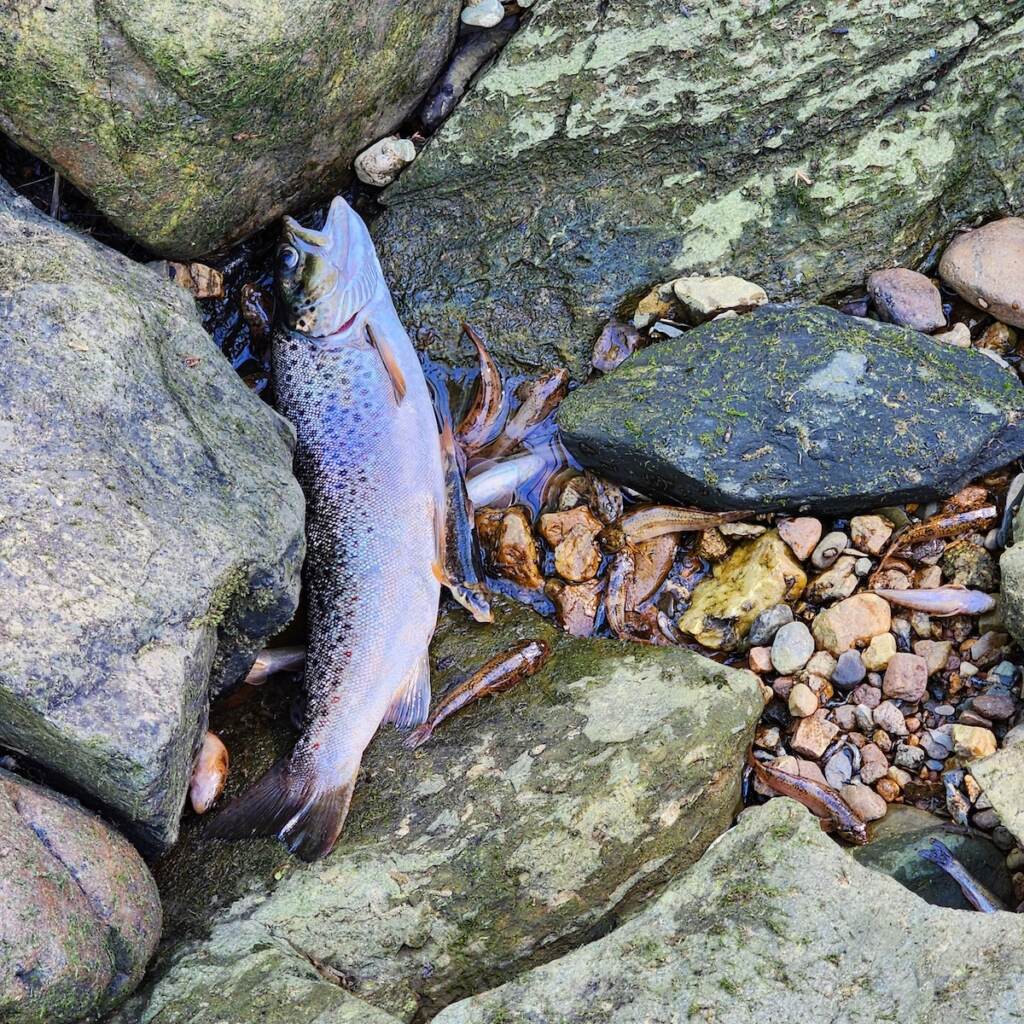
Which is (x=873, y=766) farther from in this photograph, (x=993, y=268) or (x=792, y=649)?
(x=993, y=268)

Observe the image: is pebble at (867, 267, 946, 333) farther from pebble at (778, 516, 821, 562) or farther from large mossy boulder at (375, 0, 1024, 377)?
pebble at (778, 516, 821, 562)

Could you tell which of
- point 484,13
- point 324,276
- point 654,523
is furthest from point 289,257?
point 654,523

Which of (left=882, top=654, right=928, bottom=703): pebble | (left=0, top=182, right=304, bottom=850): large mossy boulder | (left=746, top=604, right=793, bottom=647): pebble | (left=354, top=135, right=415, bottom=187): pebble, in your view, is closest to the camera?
(left=0, top=182, right=304, bottom=850): large mossy boulder

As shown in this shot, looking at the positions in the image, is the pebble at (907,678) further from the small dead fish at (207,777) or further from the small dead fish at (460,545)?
the small dead fish at (207,777)

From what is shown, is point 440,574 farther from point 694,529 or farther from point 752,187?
point 752,187

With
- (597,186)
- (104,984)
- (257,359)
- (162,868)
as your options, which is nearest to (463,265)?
(597,186)

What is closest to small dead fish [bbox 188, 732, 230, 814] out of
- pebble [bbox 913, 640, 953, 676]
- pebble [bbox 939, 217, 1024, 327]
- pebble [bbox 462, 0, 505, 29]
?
pebble [bbox 913, 640, 953, 676]
